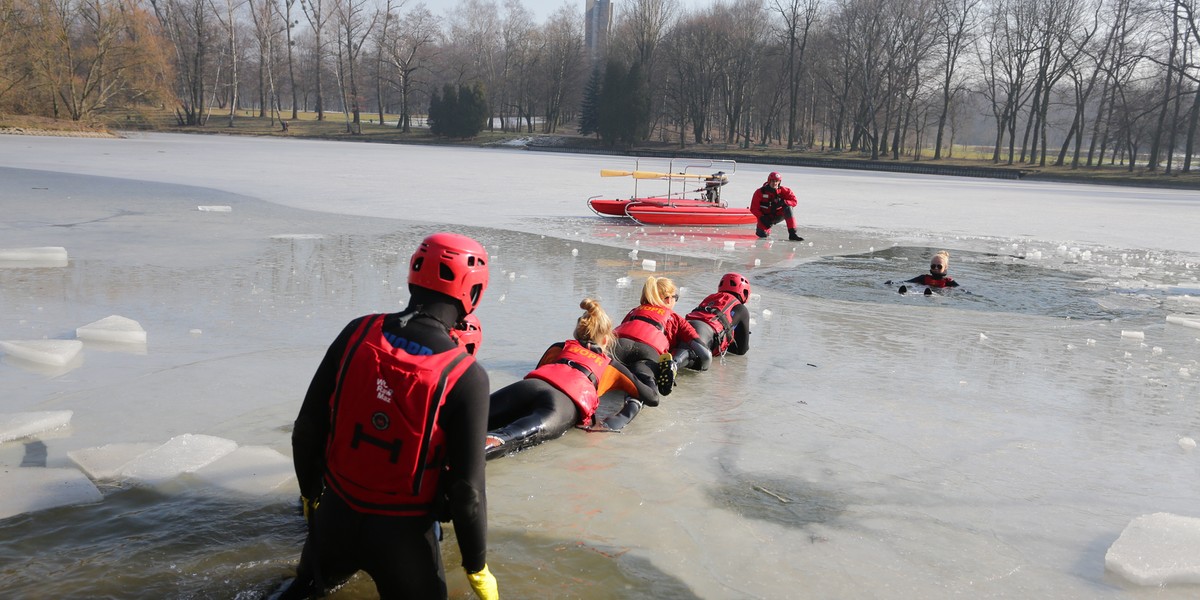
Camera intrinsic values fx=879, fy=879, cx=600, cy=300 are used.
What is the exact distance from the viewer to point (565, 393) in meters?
5.05

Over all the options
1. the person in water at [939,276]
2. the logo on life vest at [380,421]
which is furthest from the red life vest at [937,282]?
the logo on life vest at [380,421]

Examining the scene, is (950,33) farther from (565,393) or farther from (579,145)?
(565,393)

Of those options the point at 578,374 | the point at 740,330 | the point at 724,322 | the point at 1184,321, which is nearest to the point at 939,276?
the point at 1184,321

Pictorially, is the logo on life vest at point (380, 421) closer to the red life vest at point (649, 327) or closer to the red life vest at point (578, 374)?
the red life vest at point (578, 374)

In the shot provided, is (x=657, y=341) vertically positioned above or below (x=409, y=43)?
below

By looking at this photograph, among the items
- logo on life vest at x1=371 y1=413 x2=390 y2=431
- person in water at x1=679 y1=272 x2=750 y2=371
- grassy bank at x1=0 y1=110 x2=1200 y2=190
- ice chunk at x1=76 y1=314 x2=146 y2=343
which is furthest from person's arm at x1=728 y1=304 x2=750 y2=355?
grassy bank at x1=0 y1=110 x2=1200 y2=190

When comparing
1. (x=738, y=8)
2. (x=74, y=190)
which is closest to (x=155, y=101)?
(x=74, y=190)

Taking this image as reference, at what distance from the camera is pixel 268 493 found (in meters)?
4.09

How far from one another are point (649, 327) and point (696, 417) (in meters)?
0.83

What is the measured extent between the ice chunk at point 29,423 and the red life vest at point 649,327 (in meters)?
3.36

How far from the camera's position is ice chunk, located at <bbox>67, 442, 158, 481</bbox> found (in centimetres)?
419

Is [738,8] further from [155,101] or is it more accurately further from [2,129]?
[2,129]

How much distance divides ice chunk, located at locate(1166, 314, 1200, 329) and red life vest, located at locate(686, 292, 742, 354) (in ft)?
17.5

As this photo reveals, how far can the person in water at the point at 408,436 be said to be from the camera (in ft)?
8.32
